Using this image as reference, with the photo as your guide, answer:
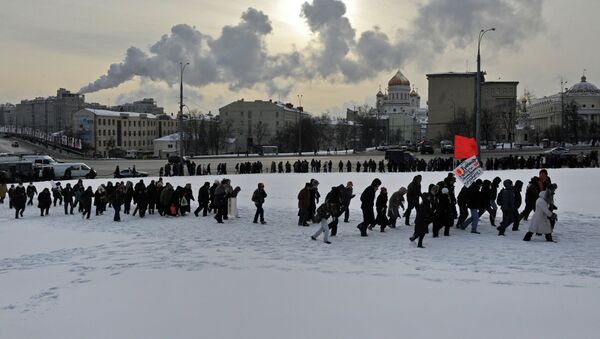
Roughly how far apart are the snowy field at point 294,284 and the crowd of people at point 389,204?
0.49 meters

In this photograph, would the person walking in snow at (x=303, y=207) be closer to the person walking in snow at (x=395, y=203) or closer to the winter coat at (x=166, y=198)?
the person walking in snow at (x=395, y=203)

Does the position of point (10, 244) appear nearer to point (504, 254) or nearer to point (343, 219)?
point (343, 219)

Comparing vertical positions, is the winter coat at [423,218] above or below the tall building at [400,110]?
below

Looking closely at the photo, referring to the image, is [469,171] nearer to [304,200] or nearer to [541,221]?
[541,221]

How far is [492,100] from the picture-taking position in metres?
131

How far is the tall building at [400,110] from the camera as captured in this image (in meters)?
162

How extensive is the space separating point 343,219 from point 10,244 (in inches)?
403

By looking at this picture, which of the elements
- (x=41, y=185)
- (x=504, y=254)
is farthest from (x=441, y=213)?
(x=41, y=185)

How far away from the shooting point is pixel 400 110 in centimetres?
17150

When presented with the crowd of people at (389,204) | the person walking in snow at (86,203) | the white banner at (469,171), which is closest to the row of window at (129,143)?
the crowd of people at (389,204)

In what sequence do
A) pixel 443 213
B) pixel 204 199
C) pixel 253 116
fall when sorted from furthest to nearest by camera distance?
1. pixel 253 116
2. pixel 204 199
3. pixel 443 213

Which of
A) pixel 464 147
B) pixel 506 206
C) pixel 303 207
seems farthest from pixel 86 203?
pixel 506 206

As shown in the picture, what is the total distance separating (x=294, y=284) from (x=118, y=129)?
134m

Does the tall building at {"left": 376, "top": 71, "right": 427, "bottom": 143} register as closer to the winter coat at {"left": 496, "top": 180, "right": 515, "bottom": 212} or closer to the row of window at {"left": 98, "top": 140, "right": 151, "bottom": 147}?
the row of window at {"left": 98, "top": 140, "right": 151, "bottom": 147}
